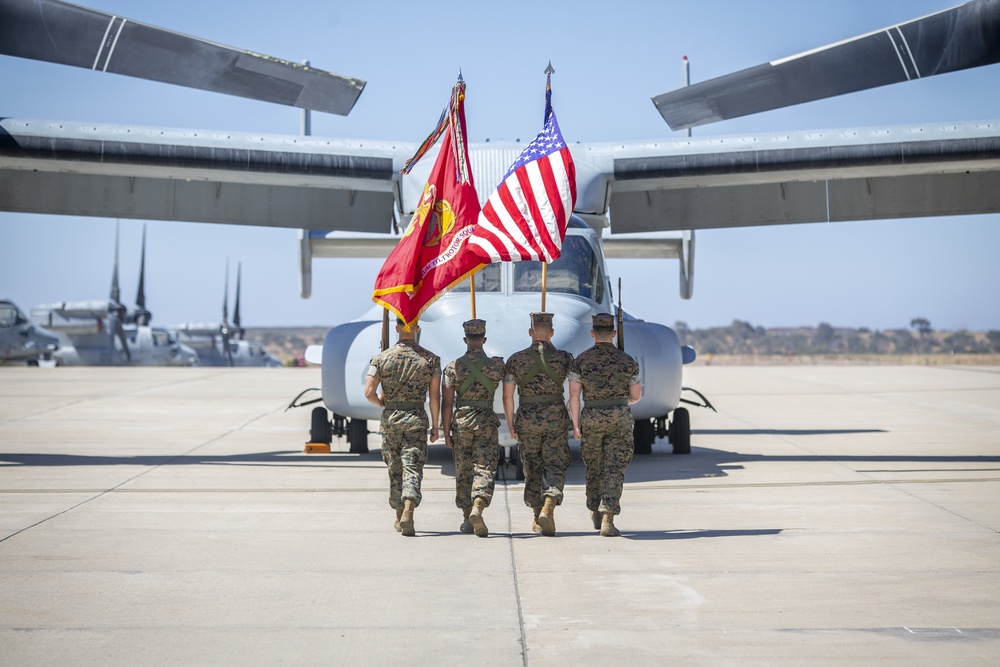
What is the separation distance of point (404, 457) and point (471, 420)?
571mm

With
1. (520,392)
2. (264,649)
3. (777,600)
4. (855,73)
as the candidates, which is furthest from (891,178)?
(264,649)

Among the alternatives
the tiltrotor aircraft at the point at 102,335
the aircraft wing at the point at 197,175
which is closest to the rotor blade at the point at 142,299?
the tiltrotor aircraft at the point at 102,335

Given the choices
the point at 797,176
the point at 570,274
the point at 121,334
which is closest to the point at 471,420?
the point at 570,274

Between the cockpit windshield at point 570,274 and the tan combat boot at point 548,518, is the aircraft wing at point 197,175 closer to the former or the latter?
the cockpit windshield at point 570,274

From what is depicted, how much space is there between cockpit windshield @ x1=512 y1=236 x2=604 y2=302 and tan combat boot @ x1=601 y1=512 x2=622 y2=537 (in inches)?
140

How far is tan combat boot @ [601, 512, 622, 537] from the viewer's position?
24.9 ft

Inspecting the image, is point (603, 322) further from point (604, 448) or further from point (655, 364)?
point (655, 364)

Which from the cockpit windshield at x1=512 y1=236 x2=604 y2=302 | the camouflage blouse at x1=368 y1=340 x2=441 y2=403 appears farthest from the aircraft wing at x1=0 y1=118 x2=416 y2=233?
the camouflage blouse at x1=368 y1=340 x2=441 y2=403

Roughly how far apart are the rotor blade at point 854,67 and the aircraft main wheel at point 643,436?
3.66m

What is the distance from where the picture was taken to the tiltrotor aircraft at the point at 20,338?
59750mm

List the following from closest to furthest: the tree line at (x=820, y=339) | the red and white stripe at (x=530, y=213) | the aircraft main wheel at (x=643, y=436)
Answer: the red and white stripe at (x=530, y=213)
the aircraft main wheel at (x=643, y=436)
the tree line at (x=820, y=339)

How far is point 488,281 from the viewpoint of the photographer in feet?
35.7

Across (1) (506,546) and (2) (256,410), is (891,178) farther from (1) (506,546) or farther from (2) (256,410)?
(2) (256,410)

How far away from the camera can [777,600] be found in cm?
573
